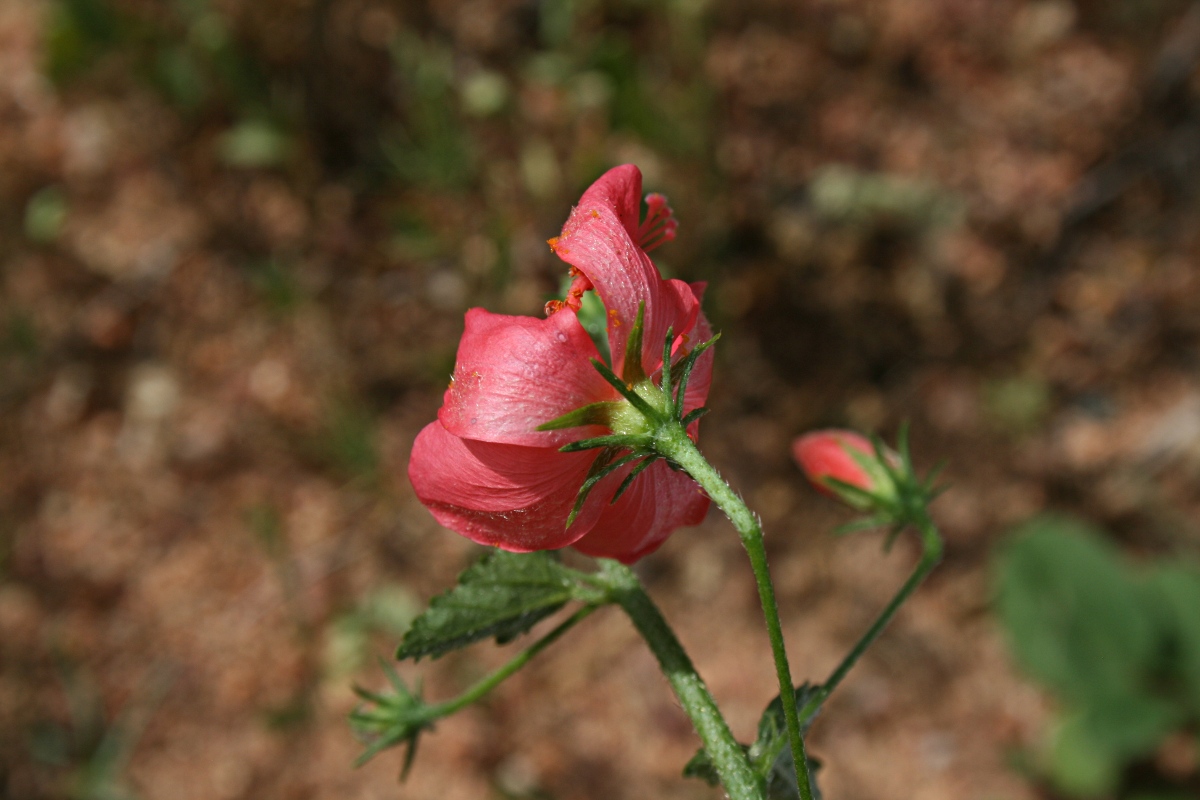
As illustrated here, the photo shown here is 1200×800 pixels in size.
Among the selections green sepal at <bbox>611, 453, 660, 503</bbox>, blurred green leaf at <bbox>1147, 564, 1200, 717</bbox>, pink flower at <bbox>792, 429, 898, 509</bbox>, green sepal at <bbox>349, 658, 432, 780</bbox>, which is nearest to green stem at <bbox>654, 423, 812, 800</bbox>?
green sepal at <bbox>611, 453, 660, 503</bbox>

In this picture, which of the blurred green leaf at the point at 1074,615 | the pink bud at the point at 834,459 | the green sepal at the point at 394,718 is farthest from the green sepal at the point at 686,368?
the blurred green leaf at the point at 1074,615

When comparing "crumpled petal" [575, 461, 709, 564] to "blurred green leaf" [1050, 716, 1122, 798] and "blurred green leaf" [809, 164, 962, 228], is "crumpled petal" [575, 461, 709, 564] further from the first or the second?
"blurred green leaf" [809, 164, 962, 228]

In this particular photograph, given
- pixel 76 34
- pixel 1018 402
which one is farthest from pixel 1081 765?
pixel 76 34

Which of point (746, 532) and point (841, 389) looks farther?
point (841, 389)

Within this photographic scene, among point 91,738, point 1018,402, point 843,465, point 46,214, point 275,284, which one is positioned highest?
point 46,214

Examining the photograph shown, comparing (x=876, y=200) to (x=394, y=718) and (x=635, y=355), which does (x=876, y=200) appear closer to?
(x=394, y=718)

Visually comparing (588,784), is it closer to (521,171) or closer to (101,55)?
(521,171)

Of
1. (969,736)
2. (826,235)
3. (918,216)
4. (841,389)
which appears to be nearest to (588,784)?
(969,736)
